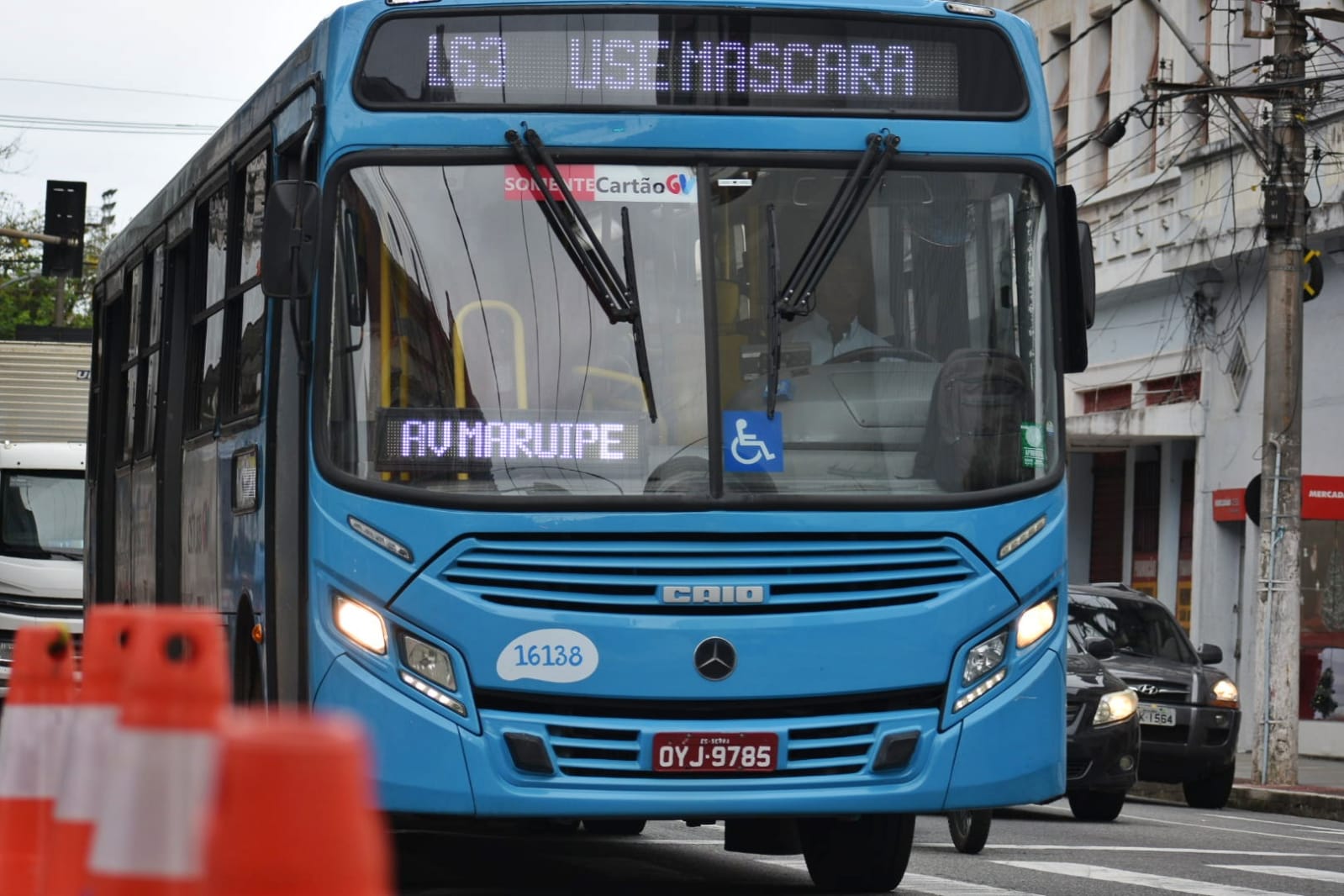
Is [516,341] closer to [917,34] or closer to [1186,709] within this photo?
[917,34]

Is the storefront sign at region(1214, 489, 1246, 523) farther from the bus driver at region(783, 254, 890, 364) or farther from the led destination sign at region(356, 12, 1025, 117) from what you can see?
the bus driver at region(783, 254, 890, 364)

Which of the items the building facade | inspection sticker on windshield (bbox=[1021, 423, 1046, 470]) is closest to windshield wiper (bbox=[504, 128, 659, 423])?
inspection sticker on windshield (bbox=[1021, 423, 1046, 470])

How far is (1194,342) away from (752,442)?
75.9 ft

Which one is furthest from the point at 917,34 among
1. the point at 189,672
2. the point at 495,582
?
the point at 189,672

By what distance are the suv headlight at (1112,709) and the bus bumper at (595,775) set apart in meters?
8.91

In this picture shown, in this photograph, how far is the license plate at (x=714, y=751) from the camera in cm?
794

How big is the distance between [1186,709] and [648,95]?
12157 millimetres

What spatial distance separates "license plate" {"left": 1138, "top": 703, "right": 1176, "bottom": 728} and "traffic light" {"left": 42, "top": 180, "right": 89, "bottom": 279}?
19.4 m

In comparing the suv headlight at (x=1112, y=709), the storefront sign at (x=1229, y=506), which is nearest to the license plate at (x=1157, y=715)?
the suv headlight at (x=1112, y=709)

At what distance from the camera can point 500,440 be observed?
26.8 feet

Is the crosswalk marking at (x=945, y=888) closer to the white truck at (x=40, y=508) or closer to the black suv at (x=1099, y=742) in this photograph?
the black suv at (x=1099, y=742)

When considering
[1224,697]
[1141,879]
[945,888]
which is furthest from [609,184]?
[1224,697]

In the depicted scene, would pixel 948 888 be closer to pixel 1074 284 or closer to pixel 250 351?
pixel 1074 284

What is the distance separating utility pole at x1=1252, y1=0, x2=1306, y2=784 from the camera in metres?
21.8
